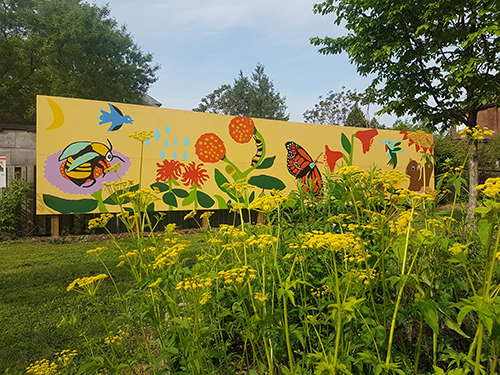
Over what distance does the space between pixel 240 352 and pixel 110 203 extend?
587 centimetres

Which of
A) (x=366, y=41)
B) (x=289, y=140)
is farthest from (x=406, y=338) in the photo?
(x=289, y=140)

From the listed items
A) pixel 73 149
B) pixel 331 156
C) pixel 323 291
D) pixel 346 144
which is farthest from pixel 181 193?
pixel 323 291

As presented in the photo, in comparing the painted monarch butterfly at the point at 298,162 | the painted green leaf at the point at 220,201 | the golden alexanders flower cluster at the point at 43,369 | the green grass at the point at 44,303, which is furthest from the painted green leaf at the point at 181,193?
the golden alexanders flower cluster at the point at 43,369

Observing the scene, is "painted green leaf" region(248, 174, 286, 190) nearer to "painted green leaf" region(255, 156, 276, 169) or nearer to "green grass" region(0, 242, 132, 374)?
"painted green leaf" region(255, 156, 276, 169)

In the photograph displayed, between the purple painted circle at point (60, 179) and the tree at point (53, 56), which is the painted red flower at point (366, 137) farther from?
the tree at point (53, 56)

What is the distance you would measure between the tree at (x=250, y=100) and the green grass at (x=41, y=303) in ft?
104

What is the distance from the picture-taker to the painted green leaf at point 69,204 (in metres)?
6.48

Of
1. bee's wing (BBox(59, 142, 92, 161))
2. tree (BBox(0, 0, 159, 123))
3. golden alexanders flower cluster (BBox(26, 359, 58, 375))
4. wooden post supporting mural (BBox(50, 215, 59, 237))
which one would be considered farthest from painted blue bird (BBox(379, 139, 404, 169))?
tree (BBox(0, 0, 159, 123))

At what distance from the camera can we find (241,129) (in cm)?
836

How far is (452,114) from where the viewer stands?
24.4 ft

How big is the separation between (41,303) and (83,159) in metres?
4.26

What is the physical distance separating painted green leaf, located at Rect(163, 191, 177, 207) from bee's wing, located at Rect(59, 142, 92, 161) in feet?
6.27

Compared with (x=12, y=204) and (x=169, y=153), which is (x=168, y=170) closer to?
(x=169, y=153)

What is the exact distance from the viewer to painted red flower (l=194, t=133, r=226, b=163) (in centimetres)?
787
